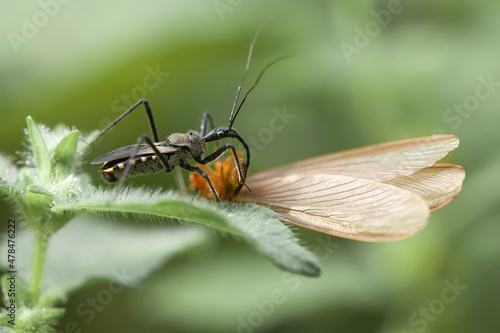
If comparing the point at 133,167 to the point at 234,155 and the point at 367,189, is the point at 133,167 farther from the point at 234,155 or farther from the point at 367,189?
the point at 367,189

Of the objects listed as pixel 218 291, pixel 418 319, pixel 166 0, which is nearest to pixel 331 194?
pixel 418 319

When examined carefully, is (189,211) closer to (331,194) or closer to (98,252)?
(331,194)

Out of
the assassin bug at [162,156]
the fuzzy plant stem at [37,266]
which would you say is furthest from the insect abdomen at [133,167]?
the fuzzy plant stem at [37,266]

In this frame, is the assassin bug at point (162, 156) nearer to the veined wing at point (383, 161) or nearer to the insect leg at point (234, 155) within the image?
the insect leg at point (234, 155)

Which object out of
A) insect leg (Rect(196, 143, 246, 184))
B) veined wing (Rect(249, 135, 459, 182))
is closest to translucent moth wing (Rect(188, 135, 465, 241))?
veined wing (Rect(249, 135, 459, 182))

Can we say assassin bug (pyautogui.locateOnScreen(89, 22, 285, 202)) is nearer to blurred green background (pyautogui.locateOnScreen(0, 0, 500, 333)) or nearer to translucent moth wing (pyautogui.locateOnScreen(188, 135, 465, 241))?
translucent moth wing (pyautogui.locateOnScreen(188, 135, 465, 241))

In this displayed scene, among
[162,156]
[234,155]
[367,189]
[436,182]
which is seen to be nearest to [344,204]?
[367,189]
